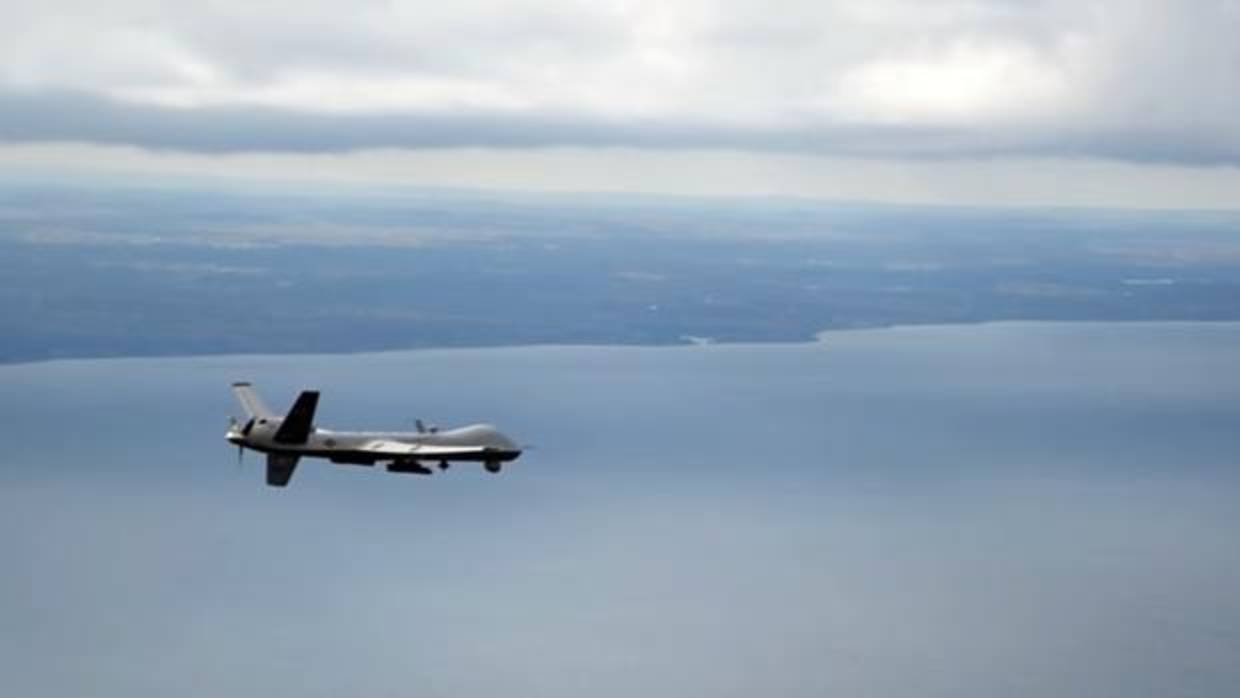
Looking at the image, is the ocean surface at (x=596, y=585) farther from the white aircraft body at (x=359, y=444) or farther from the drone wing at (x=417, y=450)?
the drone wing at (x=417, y=450)

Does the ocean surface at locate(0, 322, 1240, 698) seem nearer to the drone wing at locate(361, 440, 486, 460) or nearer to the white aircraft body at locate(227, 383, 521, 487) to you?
the white aircraft body at locate(227, 383, 521, 487)

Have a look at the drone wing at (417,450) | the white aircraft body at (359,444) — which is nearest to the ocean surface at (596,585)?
the white aircraft body at (359,444)

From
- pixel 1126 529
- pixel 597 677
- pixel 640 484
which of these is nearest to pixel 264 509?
pixel 640 484

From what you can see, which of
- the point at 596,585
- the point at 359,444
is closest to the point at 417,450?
the point at 359,444

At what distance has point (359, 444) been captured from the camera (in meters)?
59.0

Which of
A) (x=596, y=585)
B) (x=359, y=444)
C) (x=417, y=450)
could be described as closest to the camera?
(x=417, y=450)

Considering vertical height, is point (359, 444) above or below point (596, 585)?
above

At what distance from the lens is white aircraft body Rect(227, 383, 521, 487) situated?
57812mm

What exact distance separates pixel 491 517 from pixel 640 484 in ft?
78.3

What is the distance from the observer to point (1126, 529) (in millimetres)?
173375

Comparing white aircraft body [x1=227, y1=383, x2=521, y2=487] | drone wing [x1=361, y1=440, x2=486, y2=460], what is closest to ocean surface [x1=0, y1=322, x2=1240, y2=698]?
white aircraft body [x1=227, y1=383, x2=521, y2=487]

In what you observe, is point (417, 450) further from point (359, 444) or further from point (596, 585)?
point (596, 585)

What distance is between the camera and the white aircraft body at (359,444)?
57.8 metres

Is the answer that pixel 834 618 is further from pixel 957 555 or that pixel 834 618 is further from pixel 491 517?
pixel 491 517
